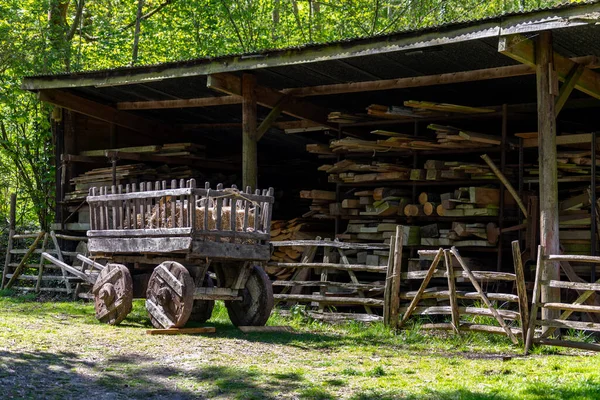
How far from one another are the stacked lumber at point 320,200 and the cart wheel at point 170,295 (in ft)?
16.9

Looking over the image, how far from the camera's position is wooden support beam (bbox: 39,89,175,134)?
1808 cm

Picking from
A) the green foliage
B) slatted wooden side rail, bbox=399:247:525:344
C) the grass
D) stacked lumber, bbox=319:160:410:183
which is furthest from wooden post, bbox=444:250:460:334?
the green foliage

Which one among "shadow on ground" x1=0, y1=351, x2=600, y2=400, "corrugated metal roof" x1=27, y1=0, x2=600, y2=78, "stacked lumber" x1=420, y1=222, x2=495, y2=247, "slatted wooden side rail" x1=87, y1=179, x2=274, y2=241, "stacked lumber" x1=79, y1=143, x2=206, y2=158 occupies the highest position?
"corrugated metal roof" x1=27, y1=0, x2=600, y2=78

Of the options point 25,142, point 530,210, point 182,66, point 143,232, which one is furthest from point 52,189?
point 530,210

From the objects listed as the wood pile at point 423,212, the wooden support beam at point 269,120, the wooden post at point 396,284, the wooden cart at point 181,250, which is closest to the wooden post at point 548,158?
the wooden post at point 396,284

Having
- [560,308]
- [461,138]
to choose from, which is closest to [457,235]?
[461,138]

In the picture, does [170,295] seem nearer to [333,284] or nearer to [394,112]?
[333,284]

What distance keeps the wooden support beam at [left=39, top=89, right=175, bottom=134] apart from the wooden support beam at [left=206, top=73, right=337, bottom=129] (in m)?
4.51

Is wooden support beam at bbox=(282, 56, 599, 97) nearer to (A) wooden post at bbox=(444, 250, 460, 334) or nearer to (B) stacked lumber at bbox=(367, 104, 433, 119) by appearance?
(B) stacked lumber at bbox=(367, 104, 433, 119)

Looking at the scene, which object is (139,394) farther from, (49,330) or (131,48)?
(131,48)

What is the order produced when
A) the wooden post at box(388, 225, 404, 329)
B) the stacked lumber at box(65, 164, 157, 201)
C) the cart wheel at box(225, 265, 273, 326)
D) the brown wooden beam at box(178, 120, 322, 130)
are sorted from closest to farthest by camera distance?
1. the cart wheel at box(225, 265, 273, 326)
2. the wooden post at box(388, 225, 404, 329)
3. the brown wooden beam at box(178, 120, 322, 130)
4. the stacked lumber at box(65, 164, 157, 201)

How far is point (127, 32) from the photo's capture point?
2780 cm

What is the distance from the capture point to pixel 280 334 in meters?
12.3

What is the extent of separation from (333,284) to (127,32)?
15965 millimetres
